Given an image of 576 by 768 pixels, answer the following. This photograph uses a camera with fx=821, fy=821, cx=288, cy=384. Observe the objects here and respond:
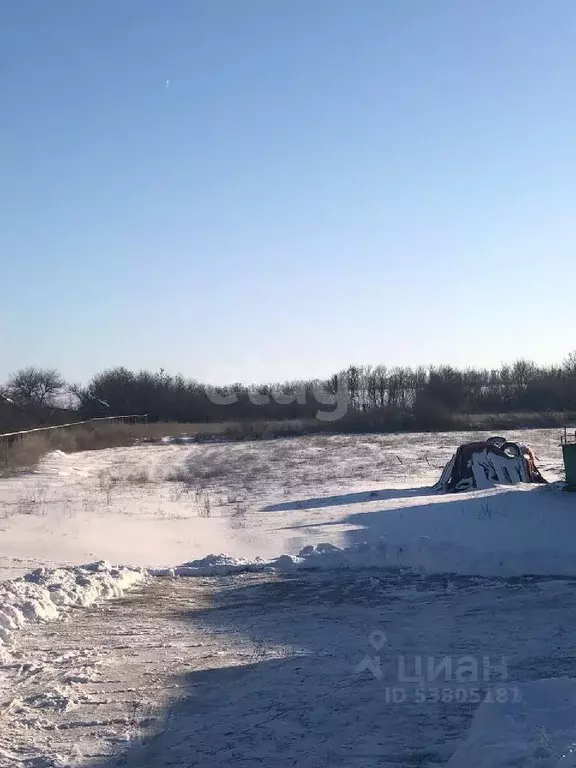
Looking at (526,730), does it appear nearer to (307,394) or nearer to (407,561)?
(407,561)

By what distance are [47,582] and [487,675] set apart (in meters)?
5.90

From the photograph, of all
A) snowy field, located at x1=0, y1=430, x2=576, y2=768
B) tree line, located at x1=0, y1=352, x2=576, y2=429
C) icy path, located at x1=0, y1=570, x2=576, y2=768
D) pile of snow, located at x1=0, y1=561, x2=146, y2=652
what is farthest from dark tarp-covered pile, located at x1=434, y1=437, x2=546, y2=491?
tree line, located at x1=0, y1=352, x2=576, y2=429

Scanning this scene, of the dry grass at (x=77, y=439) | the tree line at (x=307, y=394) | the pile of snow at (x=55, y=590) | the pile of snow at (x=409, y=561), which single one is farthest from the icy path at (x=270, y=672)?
the tree line at (x=307, y=394)

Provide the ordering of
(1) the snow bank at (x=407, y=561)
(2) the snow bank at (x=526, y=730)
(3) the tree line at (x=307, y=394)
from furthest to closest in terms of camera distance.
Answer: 1. (3) the tree line at (x=307, y=394)
2. (1) the snow bank at (x=407, y=561)
3. (2) the snow bank at (x=526, y=730)

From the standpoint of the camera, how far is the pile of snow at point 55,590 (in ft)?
27.9

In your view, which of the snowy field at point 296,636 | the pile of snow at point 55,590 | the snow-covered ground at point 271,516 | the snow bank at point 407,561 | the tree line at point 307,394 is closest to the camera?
the snowy field at point 296,636

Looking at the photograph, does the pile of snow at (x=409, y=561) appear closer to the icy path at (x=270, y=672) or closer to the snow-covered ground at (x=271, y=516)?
the snow-covered ground at (x=271, y=516)

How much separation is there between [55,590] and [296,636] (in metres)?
3.33

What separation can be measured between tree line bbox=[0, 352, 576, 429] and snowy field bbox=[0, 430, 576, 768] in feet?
187

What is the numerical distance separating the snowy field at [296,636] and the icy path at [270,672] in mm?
22

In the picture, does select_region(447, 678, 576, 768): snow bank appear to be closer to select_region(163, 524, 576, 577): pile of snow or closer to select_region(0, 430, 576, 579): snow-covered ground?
select_region(163, 524, 576, 577): pile of snow

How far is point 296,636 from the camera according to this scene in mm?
7820

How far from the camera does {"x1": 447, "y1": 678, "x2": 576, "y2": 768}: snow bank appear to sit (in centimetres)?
416

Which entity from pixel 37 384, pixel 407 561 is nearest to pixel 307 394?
pixel 37 384
